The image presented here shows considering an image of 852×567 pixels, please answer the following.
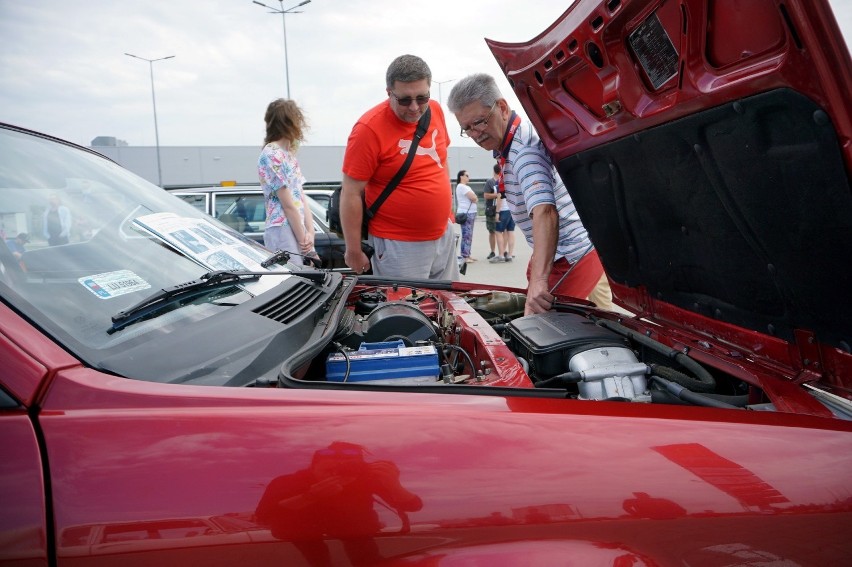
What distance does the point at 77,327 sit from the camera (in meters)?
1.13

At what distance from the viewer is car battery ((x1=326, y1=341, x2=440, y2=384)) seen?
152 cm

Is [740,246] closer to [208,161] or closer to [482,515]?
[482,515]

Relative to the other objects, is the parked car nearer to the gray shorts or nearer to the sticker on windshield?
the gray shorts

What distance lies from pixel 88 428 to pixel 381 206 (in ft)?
8.47

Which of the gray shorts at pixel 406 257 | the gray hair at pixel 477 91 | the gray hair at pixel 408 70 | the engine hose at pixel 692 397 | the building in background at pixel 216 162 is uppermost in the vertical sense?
the building in background at pixel 216 162

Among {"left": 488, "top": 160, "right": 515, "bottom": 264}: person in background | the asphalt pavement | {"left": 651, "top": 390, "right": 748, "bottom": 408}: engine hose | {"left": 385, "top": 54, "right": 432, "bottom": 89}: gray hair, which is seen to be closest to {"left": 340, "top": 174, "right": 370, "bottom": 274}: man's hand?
{"left": 385, "top": 54, "right": 432, "bottom": 89}: gray hair

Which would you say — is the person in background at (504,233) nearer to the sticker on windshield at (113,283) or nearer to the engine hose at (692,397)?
the engine hose at (692,397)

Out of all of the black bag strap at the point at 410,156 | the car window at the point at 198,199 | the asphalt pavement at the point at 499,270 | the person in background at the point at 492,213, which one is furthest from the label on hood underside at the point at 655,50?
the person in background at the point at 492,213

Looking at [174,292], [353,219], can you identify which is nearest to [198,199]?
[353,219]

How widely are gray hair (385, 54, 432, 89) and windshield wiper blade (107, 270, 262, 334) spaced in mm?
1682

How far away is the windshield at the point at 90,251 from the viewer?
3.72 ft

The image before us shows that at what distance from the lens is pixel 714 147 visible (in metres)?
1.42

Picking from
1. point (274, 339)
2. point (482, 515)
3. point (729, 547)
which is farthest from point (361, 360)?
point (729, 547)

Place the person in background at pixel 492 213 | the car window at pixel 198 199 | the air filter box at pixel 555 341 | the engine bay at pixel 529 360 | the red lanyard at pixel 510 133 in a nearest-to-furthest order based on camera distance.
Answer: the engine bay at pixel 529 360
the air filter box at pixel 555 341
the red lanyard at pixel 510 133
the car window at pixel 198 199
the person in background at pixel 492 213
